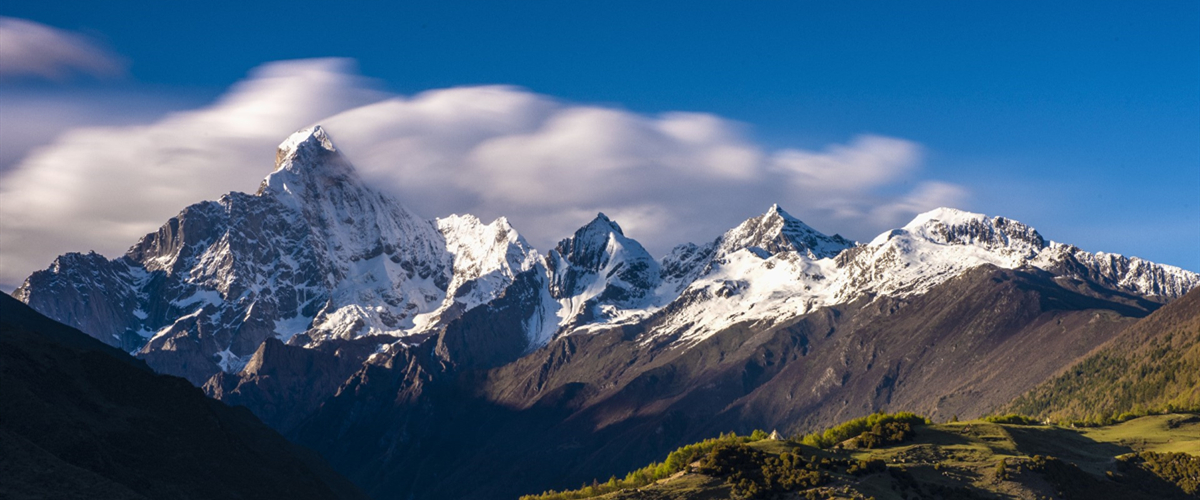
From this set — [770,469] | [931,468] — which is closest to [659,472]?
[770,469]

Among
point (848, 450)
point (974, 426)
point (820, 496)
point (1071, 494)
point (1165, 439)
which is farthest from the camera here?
point (1165, 439)

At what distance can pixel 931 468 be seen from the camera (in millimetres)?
150375

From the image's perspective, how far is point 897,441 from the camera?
164375 mm

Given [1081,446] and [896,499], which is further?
[1081,446]

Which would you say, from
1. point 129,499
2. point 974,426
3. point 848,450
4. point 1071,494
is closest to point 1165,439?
point 974,426

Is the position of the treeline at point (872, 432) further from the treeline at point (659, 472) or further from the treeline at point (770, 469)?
the treeline at point (770, 469)

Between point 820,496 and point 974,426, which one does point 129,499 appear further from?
point 974,426

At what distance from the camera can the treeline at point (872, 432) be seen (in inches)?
6486

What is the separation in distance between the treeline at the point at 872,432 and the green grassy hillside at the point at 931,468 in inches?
10.9

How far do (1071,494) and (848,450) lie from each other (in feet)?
89.7

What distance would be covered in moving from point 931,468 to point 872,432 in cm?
1698

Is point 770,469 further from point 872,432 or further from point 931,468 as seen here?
point 872,432

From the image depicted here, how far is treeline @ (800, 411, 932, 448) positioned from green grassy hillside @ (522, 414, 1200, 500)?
0.28m

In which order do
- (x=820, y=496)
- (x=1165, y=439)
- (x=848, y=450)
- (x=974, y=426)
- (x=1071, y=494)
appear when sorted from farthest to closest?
(x=1165, y=439), (x=974, y=426), (x=848, y=450), (x=1071, y=494), (x=820, y=496)
